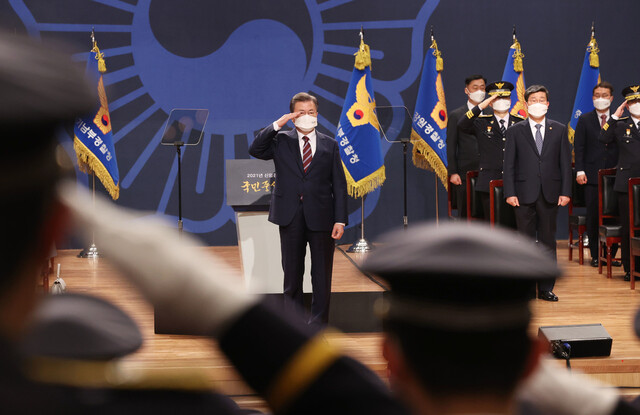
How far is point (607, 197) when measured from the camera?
19.9ft

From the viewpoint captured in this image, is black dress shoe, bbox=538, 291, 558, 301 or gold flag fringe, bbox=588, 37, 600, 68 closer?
black dress shoe, bbox=538, 291, 558, 301

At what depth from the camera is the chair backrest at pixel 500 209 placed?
560cm

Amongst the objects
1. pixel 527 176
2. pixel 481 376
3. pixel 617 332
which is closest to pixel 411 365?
pixel 481 376

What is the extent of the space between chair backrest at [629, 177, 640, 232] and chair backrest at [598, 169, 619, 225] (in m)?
0.49

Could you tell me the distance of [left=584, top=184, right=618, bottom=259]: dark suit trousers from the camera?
6488mm

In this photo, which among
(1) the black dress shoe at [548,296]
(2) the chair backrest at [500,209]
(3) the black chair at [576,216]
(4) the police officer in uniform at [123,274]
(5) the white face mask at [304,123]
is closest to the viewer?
(4) the police officer in uniform at [123,274]

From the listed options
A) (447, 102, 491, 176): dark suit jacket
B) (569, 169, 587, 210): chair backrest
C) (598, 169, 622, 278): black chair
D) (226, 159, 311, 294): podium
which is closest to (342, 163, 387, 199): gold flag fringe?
(447, 102, 491, 176): dark suit jacket


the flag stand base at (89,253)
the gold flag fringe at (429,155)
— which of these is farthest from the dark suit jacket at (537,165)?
the flag stand base at (89,253)

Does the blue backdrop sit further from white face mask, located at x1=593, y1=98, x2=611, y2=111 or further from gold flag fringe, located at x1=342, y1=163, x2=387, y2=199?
white face mask, located at x1=593, y1=98, x2=611, y2=111

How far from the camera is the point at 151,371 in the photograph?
0.52 metres

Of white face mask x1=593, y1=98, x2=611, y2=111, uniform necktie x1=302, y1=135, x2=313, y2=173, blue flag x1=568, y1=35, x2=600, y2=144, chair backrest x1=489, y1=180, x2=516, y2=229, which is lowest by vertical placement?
chair backrest x1=489, y1=180, x2=516, y2=229

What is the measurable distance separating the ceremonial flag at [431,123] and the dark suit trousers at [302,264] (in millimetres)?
3324

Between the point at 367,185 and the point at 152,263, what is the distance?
242 inches

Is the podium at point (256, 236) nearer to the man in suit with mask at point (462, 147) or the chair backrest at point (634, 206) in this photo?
the man in suit with mask at point (462, 147)
